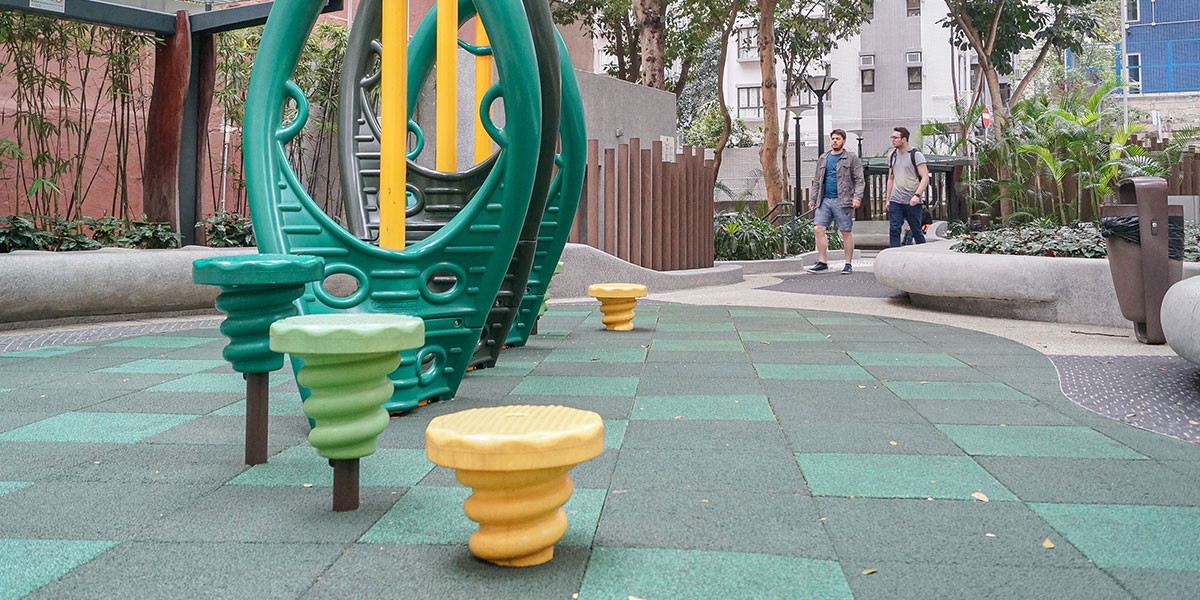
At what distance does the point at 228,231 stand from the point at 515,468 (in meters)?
8.87

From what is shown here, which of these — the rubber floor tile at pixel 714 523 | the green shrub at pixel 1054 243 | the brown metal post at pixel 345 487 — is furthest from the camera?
the green shrub at pixel 1054 243

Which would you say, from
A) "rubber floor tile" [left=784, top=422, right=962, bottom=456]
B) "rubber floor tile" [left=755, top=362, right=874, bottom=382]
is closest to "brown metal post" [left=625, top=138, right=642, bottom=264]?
"rubber floor tile" [left=755, top=362, right=874, bottom=382]

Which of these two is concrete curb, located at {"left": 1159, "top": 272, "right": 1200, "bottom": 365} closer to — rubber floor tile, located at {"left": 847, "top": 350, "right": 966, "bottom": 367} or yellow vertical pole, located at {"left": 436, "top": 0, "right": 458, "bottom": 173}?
rubber floor tile, located at {"left": 847, "top": 350, "right": 966, "bottom": 367}

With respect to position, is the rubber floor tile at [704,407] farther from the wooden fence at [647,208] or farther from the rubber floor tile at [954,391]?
the wooden fence at [647,208]

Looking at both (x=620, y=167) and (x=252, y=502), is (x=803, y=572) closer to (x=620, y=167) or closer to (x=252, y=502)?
(x=252, y=502)

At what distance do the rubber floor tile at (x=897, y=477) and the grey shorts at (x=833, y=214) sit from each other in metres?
9.61

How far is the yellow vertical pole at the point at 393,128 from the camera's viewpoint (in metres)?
4.17

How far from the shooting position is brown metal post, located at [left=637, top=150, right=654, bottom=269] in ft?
36.9

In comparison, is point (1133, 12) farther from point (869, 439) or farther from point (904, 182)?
point (869, 439)

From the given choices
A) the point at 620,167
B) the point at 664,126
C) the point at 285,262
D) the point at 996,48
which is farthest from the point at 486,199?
the point at 996,48

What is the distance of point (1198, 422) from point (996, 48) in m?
20.0

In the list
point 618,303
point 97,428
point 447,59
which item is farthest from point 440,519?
point 618,303

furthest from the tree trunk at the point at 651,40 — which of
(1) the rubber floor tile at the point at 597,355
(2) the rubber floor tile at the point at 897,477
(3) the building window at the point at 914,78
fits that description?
(3) the building window at the point at 914,78

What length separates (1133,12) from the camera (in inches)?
1567
